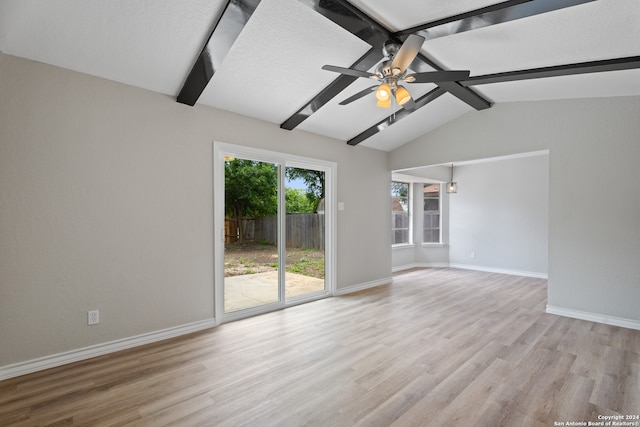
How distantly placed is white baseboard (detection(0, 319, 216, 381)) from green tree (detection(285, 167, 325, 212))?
2.30 m

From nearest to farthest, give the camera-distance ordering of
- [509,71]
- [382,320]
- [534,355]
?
[534,355], [509,71], [382,320]

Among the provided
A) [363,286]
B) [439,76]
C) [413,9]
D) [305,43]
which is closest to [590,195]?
[439,76]

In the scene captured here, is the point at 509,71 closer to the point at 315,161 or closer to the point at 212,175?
the point at 315,161

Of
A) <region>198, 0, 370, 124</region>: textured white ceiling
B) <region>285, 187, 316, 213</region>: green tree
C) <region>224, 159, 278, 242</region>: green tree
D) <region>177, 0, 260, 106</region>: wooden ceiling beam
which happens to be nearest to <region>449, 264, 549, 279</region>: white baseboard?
<region>285, 187, 316, 213</region>: green tree

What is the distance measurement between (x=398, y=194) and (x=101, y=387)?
21.5 ft

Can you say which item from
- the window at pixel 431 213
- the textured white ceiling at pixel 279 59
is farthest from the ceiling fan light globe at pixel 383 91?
the window at pixel 431 213

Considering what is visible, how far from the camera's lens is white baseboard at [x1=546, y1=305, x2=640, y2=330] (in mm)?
3627

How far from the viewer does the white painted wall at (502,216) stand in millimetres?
6488

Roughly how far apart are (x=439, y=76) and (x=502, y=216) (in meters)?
5.65

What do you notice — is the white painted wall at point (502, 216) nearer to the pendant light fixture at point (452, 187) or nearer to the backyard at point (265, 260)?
the pendant light fixture at point (452, 187)

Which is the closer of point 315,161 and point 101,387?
point 101,387

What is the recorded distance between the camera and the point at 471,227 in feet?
24.4

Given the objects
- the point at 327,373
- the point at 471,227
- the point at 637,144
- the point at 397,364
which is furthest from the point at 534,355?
the point at 471,227

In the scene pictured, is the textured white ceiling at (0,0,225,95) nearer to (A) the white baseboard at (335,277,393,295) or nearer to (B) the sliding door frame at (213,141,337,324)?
(B) the sliding door frame at (213,141,337,324)
